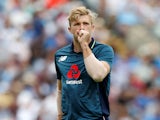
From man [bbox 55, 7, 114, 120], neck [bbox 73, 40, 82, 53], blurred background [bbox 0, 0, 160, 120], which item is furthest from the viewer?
blurred background [bbox 0, 0, 160, 120]

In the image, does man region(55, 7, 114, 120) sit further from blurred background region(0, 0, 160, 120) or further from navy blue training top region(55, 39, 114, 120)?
blurred background region(0, 0, 160, 120)

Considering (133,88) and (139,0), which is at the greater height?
(139,0)

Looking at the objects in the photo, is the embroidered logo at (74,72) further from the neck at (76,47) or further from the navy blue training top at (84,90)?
the neck at (76,47)

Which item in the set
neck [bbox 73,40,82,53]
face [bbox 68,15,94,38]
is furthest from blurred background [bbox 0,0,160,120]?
face [bbox 68,15,94,38]

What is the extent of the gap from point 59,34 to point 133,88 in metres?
2.47

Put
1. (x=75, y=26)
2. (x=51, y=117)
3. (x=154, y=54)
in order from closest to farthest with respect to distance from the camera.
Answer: (x=75, y=26)
(x=51, y=117)
(x=154, y=54)

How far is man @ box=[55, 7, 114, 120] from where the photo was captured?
22.3 feet

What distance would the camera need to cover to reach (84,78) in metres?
6.85

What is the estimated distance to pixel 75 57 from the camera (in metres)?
7.02

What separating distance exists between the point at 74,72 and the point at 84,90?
0.65 feet

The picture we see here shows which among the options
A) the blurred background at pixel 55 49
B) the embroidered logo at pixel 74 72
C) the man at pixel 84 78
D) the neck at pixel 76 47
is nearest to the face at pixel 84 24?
the man at pixel 84 78

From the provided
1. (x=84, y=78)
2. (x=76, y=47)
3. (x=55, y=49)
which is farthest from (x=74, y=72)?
(x=55, y=49)

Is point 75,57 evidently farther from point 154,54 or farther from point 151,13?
point 151,13

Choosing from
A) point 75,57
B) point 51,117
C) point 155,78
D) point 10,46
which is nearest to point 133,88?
point 155,78
